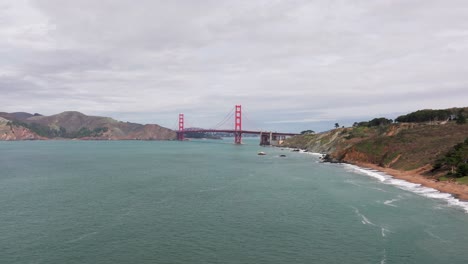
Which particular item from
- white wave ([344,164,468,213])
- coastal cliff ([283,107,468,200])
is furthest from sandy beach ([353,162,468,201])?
white wave ([344,164,468,213])

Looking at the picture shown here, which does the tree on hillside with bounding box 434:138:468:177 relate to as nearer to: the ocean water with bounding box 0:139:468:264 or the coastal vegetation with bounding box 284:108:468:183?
the coastal vegetation with bounding box 284:108:468:183

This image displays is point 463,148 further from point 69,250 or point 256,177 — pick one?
point 69,250

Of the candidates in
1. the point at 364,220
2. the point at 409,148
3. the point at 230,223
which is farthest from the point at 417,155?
the point at 230,223

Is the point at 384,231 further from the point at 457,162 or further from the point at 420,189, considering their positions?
the point at 457,162

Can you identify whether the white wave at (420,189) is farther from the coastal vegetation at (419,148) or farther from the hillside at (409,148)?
the hillside at (409,148)

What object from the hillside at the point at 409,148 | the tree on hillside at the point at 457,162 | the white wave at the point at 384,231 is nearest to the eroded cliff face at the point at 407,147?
the hillside at the point at 409,148
